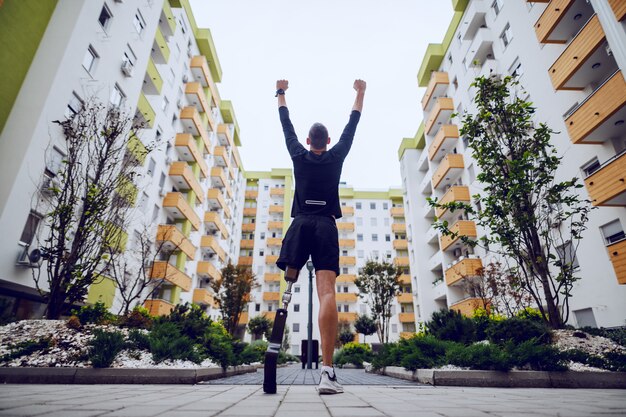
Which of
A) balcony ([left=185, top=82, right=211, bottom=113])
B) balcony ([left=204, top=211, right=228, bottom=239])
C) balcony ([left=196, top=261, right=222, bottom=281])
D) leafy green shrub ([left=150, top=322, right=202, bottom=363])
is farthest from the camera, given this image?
balcony ([left=204, top=211, right=228, bottom=239])

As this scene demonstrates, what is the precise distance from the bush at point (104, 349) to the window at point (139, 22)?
20.9m

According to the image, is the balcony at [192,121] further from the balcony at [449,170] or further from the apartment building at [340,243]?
the apartment building at [340,243]

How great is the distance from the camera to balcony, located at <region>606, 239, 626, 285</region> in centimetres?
1134

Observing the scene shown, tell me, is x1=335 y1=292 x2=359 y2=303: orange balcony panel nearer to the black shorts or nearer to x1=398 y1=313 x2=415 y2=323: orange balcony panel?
x1=398 y1=313 x2=415 y2=323: orange balcony panel

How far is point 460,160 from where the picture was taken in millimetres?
25938

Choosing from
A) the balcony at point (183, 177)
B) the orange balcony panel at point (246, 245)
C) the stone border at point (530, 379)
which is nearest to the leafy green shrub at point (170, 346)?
the stone border at point (530, 379)

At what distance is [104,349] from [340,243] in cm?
5153

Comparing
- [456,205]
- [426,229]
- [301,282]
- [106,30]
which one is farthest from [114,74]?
[301,282]

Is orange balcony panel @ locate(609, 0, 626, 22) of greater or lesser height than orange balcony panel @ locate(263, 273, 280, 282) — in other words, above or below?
above

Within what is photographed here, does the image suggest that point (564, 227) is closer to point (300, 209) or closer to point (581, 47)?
point (581, 47)

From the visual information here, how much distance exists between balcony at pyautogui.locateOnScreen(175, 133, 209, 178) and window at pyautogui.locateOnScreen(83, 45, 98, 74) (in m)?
10.8

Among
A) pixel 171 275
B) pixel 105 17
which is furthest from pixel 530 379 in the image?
pixel 105 17

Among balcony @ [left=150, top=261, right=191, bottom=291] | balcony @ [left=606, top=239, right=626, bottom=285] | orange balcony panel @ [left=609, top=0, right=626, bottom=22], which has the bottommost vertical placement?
balcony @ [left=606, top=239, right=626, bottom=285]

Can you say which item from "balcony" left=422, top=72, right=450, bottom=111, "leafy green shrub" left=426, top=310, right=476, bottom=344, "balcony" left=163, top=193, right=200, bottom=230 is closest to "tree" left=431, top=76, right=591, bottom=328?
"leafy green shrub" left=426, top=310, right=476, bottom=344
